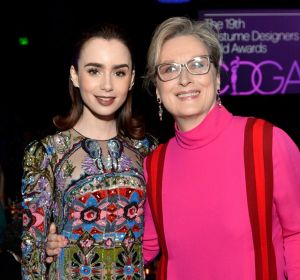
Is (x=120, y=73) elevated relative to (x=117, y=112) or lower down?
elevated

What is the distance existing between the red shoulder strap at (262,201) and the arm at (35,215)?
71cm

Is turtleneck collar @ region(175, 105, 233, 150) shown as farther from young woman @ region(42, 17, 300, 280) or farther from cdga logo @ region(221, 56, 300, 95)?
cdga logo @ region(221, 56, 300, 95)

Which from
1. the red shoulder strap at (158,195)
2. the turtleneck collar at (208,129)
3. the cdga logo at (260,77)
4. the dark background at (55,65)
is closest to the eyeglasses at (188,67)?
the turtleneck collar at (208,129)

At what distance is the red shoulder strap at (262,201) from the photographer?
1773mm

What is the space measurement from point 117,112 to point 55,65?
5371 millimetres

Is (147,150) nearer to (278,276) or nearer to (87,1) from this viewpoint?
(278,276)

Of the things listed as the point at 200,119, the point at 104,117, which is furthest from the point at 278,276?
the point at 104,117

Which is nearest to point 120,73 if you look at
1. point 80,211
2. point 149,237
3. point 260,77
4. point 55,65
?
point 80,211

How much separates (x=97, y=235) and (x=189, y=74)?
662 mm

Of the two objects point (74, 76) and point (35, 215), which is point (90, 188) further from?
point (74, 76)

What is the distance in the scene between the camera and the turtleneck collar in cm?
192

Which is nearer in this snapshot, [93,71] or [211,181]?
[211,181]

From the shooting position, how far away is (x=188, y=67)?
6.37ft

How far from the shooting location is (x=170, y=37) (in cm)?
202
